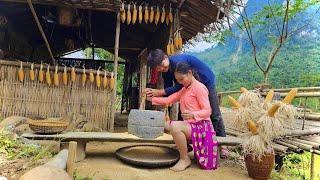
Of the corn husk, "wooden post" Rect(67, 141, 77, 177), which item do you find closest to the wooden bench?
the corn husk

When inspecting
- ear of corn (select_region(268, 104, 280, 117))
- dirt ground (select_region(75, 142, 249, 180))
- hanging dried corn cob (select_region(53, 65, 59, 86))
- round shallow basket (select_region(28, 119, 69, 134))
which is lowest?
dirt ground (select_region(75, 142, 249, 180))

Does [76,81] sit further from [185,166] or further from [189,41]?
[189,41]

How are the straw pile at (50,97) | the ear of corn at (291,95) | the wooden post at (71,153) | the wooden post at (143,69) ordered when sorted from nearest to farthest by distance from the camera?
1. the wooden post at (71,153)
2. the ear of corn at (291,95)
3. the straw pile at (50,97)
4. the wooden post at (143,69)

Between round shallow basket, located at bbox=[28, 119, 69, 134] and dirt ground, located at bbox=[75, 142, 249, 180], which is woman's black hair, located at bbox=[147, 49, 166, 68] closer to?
dirt ground, located at bbox=[75, 142, 249, 180]

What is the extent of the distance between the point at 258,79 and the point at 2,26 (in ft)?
61.6

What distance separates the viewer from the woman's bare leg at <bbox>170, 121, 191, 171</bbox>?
13.6 feet

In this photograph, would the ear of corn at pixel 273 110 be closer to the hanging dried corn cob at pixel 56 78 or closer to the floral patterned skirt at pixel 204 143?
the floral patterned skirt at pixel 204 143

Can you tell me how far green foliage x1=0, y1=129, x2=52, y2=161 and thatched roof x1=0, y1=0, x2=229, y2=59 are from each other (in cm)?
305

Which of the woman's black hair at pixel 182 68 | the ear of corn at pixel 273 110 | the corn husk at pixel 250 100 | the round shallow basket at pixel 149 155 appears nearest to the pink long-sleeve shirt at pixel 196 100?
the woman's black hair at pixel 182 68

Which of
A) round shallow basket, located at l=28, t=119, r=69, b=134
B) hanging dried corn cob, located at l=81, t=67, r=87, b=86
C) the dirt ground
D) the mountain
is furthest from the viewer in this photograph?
the mountain

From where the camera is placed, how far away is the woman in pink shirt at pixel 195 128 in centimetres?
420

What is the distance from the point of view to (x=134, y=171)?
3.96 metres

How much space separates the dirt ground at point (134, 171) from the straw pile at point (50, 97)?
159 cm

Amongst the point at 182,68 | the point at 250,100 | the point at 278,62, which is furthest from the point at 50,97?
the point at 278,62
